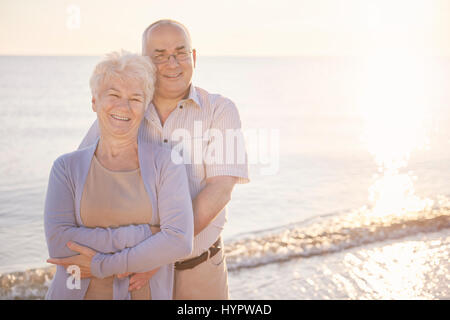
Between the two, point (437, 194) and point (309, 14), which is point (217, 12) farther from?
point (437, 194)

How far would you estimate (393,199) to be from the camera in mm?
8781

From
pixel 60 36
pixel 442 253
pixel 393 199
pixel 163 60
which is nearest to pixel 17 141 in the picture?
pixel 60 36

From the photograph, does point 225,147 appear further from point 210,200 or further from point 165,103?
point 165,103

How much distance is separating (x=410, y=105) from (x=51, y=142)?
754 inches

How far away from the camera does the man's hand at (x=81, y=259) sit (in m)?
1.96

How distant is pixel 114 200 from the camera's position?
1.97 meters

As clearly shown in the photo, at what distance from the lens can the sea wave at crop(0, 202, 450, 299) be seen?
570 centimetres

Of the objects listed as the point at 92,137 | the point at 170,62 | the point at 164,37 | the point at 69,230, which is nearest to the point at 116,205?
the point at 69,230

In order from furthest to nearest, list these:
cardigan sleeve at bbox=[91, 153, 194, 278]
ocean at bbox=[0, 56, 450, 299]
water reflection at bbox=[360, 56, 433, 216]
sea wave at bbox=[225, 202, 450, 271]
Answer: water reflection at bbox=[360, 56, 433, 216] → sea wave at bbox=[225, 202, 450, 271] → ocean at bbox=[0, 56, 450, 299] → cardigan sleeve at bbox=[91, 153, 194, 278]

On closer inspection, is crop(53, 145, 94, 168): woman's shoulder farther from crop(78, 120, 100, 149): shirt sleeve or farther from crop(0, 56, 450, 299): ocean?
crop(0, 56, 450, 299): ocean

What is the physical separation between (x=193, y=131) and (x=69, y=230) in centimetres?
72

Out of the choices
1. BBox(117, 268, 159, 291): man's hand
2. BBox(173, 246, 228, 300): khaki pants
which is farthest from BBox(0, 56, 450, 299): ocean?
BBox(117, 268, 159, 291): man's hand

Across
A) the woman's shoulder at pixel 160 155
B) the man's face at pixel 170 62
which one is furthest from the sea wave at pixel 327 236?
the woman's shoulder at pixel 160 155

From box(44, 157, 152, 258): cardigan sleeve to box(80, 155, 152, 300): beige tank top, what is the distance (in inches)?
1.4
